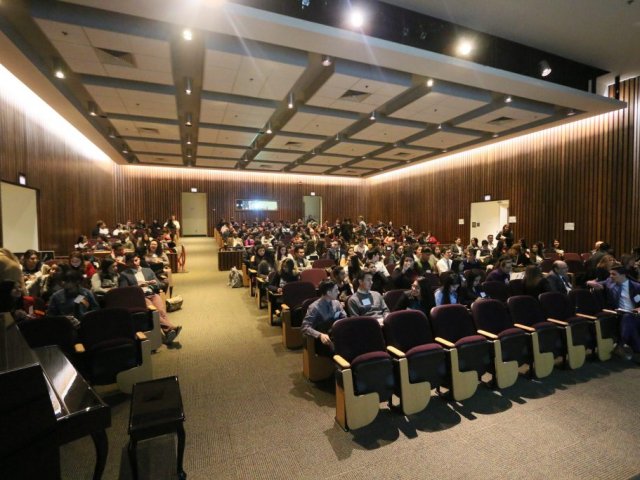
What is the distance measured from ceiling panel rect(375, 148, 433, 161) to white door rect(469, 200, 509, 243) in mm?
3112

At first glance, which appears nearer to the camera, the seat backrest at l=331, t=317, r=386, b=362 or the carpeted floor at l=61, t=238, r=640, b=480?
the carpeted floor at l=61, t=238, r=640, b=480

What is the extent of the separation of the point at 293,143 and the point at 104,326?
9838mm

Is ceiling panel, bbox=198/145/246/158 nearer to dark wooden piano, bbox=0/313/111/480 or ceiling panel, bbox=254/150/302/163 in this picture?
ceiling panel, bbox=254/150/302/163

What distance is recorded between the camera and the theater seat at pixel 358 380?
8.69ft

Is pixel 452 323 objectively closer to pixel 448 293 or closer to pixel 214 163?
pixel 448 293

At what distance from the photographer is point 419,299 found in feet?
13.2

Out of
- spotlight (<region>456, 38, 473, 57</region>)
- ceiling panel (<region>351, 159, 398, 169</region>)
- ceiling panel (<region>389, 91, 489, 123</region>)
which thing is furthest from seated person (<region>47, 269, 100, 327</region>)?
ceiling panel (<region>351, 159, 398, 169</region>)

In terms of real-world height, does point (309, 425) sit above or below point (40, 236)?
below

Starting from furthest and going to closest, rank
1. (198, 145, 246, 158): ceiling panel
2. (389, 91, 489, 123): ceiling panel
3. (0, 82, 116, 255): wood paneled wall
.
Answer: (198, 145, 246, 158): ceiling panel, (389, 91, 489, 123): ceiling panel, (0, 82, 116, 255): wood paneled wall

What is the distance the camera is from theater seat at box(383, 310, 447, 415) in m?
2.84

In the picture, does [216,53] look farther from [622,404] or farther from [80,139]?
[80,139]

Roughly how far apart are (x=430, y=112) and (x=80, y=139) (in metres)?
11.7

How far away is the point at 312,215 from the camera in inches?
866

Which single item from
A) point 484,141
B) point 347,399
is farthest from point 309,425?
point 484,141
